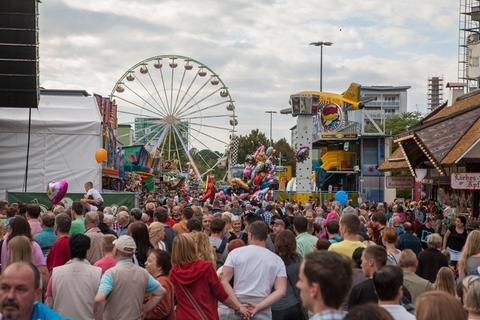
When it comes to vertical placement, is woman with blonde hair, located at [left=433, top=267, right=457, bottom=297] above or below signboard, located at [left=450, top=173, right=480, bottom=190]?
below

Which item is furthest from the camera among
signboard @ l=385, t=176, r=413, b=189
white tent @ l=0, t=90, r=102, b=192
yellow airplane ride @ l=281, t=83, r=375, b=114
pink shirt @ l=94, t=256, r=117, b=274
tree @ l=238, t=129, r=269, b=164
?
tree @ l=238, t=129, r=269, b=164

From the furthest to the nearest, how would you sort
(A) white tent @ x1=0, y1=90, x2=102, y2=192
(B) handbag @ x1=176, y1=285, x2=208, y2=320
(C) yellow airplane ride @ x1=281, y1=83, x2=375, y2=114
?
(C) yellow airplane ride @ x1=281, y1=83, x2=375, y2=114
(A) white tent @ x1=0, y1=90, x2=102, y2=192
(B) handbag @ x1=176, y1=285, x2=208, y2=320

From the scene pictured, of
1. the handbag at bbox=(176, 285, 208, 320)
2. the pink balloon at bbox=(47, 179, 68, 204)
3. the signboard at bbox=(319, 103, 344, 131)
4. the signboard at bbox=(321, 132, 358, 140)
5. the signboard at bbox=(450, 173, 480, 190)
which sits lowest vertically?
the handbag at bbox=(176, 285, 208, 320)

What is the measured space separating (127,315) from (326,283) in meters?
3.22

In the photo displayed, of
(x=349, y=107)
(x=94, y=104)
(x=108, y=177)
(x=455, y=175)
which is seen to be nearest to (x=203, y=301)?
(x=455, y=175)

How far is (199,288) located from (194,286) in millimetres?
46

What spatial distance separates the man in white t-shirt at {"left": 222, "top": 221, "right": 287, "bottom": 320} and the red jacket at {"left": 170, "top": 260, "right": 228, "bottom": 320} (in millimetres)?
258

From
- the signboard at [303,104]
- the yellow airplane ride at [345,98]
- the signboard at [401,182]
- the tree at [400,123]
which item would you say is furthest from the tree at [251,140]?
the signboard at [401,182]

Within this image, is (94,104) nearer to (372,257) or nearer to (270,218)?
(270,218)

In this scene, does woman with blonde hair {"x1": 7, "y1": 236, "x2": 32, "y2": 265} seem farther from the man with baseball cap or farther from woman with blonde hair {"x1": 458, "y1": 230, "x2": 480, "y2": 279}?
woman with blonde hair {"x1": 458, "y1": 230, "x2": 480, "y2": 279}

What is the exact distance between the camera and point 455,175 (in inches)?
709

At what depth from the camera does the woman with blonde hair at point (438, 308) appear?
443cm

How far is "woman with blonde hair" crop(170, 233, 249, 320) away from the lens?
7262mm

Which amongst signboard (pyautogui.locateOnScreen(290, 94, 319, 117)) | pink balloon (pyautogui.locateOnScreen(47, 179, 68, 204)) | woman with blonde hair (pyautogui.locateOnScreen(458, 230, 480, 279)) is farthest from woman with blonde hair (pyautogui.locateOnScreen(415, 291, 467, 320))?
signboard (pyautogui.locateOnScreen(290, 94, 319, 117))
